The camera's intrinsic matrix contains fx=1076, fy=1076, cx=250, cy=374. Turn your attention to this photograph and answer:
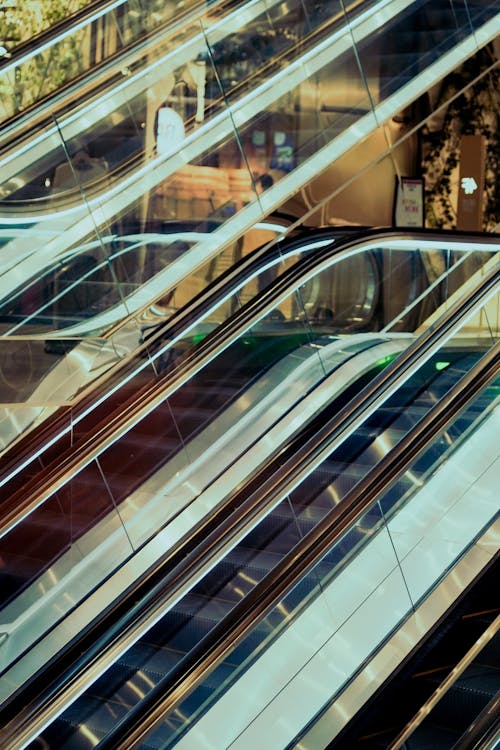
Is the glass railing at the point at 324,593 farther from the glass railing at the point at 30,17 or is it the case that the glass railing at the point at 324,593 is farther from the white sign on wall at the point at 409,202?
the white sign on wall at the point at 409,202

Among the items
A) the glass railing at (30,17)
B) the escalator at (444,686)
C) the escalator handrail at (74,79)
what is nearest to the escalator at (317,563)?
the escalator at (444,686)

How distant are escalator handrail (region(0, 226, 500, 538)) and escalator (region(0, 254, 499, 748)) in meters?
0.48

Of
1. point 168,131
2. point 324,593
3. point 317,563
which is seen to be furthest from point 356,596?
point 168,131

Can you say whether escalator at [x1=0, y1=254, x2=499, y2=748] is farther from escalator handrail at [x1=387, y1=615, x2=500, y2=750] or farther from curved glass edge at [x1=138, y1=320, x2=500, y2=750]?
escalator handrail at [x1=387, y1=615, x2=500, y2=750]

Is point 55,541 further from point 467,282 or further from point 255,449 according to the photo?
point 467,282

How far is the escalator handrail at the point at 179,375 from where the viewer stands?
4.62m

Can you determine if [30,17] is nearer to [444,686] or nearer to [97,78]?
[97,78]

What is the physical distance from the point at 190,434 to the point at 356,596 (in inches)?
73.2

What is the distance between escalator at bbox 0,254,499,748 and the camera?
3871 millimetres

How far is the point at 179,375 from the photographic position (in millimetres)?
5594

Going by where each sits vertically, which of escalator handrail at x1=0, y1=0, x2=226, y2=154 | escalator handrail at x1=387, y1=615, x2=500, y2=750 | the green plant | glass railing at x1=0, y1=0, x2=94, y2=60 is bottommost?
escalator handrail at x1=387, y1=615, x2=500, y2=750

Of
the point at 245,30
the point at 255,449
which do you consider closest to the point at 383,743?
the point at 255,449

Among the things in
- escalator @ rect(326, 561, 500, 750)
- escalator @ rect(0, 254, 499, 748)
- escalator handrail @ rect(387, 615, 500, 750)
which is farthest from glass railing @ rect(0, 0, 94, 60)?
escalator handrail @ rect(387, 615, 500, 750)

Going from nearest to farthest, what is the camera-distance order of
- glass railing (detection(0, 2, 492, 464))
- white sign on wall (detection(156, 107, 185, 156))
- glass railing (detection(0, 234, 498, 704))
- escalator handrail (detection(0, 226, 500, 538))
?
escalator handrail (detection(0, 226, 500, 538)), glass railing (detection(0, 2, 492, 464)), glass railing (detection(0, 234, 498, 704)), white sign on wall (detection(156, 107, 185, 156))
